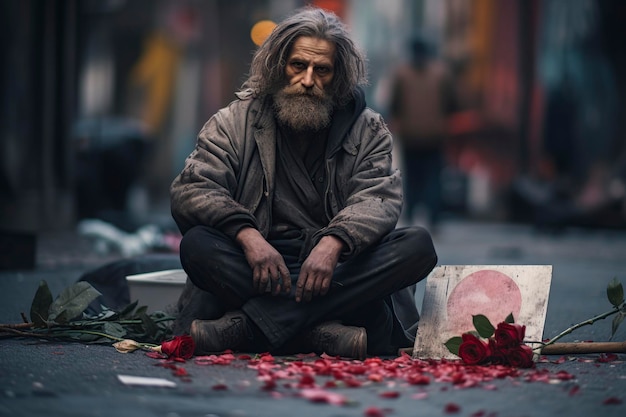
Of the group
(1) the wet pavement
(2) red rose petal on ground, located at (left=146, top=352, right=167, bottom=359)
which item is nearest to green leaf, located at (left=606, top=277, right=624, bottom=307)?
(1) the wet pavement

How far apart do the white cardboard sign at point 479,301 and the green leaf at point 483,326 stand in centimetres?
24

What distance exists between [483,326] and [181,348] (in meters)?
1.18

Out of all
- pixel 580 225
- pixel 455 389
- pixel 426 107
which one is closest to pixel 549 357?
pixel 455 389

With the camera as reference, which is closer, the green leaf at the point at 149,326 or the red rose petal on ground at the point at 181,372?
the red rose petal on ground at the point at 181,372

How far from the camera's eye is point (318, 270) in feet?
16.5

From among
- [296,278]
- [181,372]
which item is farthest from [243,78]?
[181,372]

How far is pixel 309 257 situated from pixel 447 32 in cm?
1895

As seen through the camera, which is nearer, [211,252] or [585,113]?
[211,252]

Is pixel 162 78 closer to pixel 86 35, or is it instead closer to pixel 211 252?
pixel 86 35

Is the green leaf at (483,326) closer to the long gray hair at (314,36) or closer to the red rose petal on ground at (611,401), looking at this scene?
the red rose petal on ground at (611,401)

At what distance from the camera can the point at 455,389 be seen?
4379 millimetres

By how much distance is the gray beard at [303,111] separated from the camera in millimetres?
5480

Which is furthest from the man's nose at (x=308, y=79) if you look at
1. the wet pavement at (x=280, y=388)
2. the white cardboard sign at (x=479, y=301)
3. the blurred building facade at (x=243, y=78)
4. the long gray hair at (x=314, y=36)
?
the blurred building facade at (x=243, y=78)

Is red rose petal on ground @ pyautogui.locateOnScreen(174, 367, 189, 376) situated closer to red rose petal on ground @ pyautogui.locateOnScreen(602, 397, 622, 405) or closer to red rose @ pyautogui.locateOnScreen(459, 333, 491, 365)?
red rose @ pyautogui.locateOnScreen(459, 333, 491, 365)
